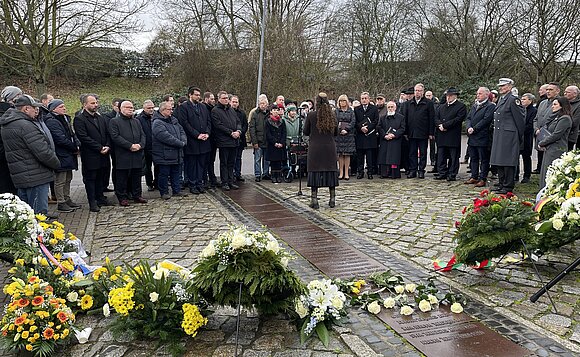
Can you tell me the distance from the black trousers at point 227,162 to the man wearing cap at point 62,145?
2952 millimetres

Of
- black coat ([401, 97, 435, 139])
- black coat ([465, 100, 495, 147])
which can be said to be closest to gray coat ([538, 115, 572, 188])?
black coat ([465, 100, 495, 147])

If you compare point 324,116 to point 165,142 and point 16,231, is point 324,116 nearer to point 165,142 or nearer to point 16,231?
point 165,142

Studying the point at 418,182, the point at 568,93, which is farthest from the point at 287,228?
the point at 568,93

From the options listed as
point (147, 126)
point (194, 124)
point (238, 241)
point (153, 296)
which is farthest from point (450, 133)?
point (153, 296)

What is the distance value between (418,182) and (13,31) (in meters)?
14.6

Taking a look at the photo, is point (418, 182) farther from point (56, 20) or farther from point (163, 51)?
point (163, 51)

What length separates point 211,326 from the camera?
4.28 m

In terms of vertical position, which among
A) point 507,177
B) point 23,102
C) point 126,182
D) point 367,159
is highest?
point 23,102

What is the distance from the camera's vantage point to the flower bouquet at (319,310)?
4055 millimetres

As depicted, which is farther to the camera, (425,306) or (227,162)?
(227,162)

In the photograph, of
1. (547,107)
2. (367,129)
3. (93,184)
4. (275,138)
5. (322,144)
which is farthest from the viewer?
(367,129)

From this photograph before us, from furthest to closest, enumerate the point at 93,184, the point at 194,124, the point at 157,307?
the point at 194,124 < the point at 93,184 < the point at 157,307

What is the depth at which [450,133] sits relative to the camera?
37.3 feet

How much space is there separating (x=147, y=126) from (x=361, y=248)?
552 cm
